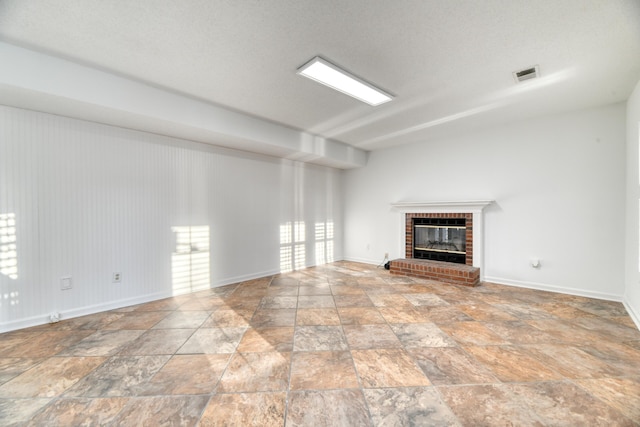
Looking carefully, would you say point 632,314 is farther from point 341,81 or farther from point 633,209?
point 341,81

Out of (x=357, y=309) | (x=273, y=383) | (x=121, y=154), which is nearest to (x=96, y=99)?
(x=121, y=154)

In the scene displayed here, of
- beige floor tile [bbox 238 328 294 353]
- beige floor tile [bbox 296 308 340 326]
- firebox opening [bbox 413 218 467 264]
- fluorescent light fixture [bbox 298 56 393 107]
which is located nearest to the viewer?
beige floor tile [bbox 238 328 294 353]

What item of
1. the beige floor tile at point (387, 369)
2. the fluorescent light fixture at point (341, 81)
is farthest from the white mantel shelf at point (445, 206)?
the beige floor tile at point (387, 369)

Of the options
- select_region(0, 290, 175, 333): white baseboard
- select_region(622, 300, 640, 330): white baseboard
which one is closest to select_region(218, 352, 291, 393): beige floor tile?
select_region(0, 290, 175, 333): white baseboard

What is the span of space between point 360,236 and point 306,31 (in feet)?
14.7

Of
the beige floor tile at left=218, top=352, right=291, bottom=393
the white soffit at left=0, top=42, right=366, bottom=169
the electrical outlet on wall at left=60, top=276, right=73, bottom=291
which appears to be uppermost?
the white soffit at left=0, top=42, right=366, bottom=169

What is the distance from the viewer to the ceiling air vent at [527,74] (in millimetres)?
2435

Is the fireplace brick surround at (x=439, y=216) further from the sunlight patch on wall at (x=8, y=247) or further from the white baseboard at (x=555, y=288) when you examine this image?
the sunlight patch on wall at (x=8, y=247)

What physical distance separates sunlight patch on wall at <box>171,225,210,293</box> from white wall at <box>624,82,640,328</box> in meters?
5.00

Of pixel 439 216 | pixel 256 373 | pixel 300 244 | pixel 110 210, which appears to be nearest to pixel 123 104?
pixel 110 210

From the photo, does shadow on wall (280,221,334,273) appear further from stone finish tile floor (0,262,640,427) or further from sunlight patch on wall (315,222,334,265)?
stone finish tile floor (0,262,640,427)

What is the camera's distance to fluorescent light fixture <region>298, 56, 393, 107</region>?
2.37m

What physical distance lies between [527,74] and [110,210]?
15.7 feet

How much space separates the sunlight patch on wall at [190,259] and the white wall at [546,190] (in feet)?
12.7
